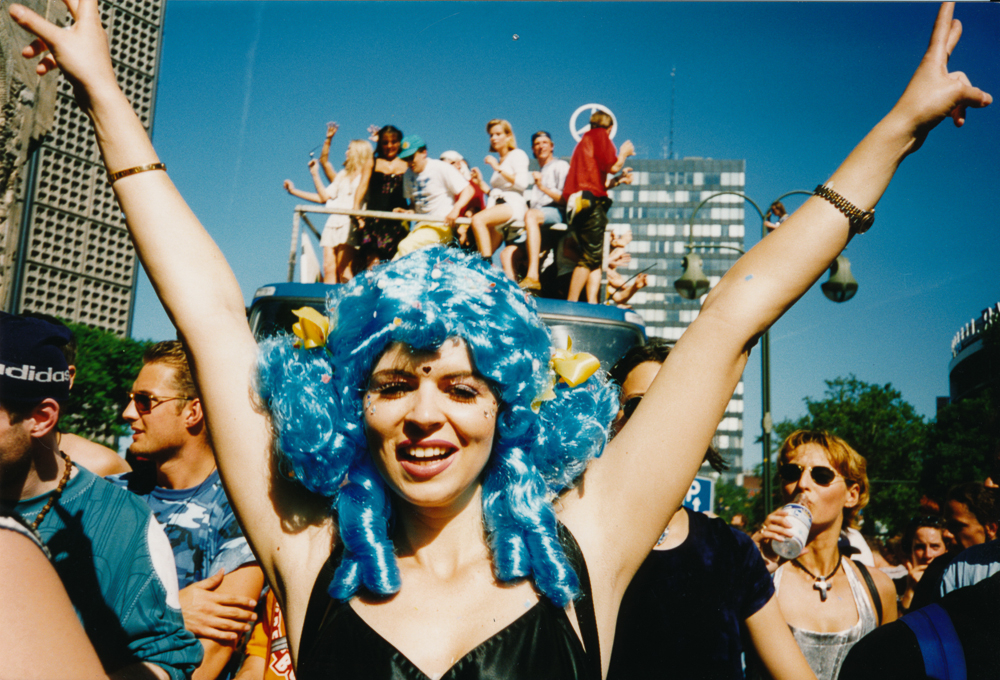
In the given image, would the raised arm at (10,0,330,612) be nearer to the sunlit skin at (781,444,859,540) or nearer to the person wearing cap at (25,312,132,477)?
the sunlit skin at (781,444,859,540)

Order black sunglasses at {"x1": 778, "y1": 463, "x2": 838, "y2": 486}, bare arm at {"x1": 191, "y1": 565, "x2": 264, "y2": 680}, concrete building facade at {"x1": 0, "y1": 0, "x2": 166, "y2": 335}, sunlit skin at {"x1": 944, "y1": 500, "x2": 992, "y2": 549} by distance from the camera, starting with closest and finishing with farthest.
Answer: bare arm at {"x1": 191, "y1": 565, "x2": 264, "y2": 680}, black sunglasses at {"x1": 778, "y1": 463, "x2": 838, "y2": 486}, sunlit skin at {"x1": 944, "y1": 500, "x2": 992, "y2": 549}, concrete building facade at {"x1": 0, "y1": 0, "x2": 166, "y2": 335}

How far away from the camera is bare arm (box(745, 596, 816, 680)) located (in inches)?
87.7

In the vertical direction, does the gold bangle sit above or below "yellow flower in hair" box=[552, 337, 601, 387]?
above

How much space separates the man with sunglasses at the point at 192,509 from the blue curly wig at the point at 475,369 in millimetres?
799

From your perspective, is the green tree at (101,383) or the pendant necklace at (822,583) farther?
the green tree at (101,383)

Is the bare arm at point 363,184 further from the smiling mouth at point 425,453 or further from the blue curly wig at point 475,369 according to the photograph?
the smiling mouth at point 425,453

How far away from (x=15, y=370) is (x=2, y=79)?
0.88 metres

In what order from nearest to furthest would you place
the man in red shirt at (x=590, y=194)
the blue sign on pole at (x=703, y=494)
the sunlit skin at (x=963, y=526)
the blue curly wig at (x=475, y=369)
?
the blue curly wig at (x=475, y=369) < the sunlit skin at (x=963, y=526) < the man in red shirt at (x=590, y=194) < the blue sign on pole at (x=703, y=494)

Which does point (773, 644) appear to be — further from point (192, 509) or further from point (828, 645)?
point (192, 509)

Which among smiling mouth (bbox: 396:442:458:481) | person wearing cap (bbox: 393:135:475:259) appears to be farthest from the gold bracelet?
person wearing cap (bbox: 393:135:475:259)

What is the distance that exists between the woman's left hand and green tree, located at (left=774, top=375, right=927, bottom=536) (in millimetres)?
43193

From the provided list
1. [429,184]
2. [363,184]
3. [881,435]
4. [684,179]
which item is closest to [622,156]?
[429,184]

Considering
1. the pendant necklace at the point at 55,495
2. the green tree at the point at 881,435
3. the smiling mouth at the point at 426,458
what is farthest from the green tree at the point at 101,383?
the green tree at the point at 881,435

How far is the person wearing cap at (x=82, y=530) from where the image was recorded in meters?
1.88
